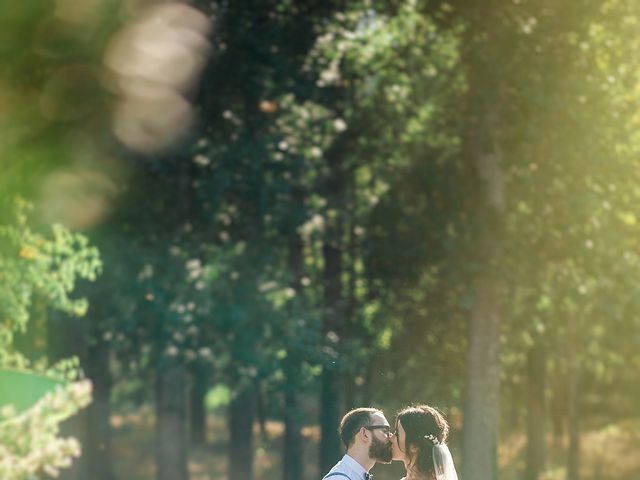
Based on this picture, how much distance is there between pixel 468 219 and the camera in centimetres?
2270

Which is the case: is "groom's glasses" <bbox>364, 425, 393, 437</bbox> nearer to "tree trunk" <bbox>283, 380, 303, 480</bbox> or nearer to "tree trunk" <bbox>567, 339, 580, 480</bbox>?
"tree trunk" <bbox>283, 380, 303, 480</bbox>

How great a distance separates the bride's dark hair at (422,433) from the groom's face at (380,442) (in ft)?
0.52

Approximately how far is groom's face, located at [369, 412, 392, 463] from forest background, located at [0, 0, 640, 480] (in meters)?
11.0

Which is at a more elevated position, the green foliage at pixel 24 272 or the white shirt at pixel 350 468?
the green foliage at pixel 24 272

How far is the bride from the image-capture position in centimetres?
702

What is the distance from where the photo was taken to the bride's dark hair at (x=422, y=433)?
277 inches

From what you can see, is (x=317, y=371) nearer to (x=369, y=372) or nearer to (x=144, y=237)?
(x=369, y=372)

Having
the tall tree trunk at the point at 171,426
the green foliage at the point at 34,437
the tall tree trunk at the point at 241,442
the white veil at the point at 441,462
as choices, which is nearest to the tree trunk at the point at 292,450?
the tall tree trunk at the point at 241,442

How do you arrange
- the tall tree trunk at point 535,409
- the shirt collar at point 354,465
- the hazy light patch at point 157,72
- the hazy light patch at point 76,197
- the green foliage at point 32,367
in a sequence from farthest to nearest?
the tall tree trunk at point 535,409 < the hazy light patch at point 157,72 < the hazy light patch at point 76,197 < the green foliage at point 32,367 < the shirt collar at point 354,465

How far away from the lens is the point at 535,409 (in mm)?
30062

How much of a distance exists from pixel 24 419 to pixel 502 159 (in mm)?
14053

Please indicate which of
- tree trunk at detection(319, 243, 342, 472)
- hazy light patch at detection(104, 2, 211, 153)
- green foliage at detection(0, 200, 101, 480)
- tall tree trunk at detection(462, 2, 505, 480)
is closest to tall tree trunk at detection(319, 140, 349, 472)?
tree trunk at detection(319, 243, 342, 472)

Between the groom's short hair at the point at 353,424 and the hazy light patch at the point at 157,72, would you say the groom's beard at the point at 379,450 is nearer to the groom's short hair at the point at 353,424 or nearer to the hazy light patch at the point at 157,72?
the groom's short hair at the point at 353,424

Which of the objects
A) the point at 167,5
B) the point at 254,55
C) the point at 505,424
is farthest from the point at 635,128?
the point at 505,424
